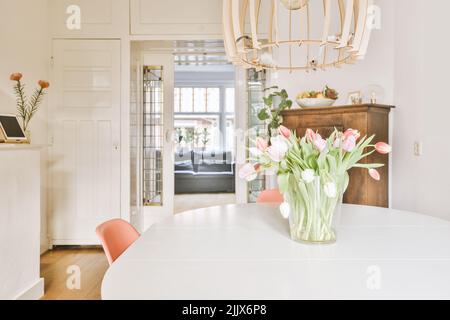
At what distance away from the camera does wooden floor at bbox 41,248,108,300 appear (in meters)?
2.69

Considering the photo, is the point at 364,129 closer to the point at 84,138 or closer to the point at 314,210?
the point at 314,210

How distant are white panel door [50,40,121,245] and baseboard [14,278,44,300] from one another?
1.33 m

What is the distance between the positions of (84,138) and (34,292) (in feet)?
5.89

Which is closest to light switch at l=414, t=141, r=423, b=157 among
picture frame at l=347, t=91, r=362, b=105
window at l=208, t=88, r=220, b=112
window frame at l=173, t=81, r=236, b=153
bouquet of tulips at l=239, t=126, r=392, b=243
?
picture frame at l=347, t=91, r=362, b=105

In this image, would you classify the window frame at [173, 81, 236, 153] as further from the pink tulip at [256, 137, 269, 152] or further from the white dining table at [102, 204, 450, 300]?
the pink tulip at [256, 137, 269, 152]

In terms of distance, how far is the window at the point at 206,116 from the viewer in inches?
394

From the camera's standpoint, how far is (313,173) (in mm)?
1233

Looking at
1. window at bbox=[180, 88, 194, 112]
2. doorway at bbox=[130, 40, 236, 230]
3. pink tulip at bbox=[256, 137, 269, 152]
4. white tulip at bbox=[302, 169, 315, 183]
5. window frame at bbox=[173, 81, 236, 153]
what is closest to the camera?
white tulip at bbox=[302, 169, 315, 183]

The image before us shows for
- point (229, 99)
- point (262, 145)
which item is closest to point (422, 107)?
point (262, 145)

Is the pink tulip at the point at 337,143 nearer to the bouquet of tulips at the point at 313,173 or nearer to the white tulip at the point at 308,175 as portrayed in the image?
the bouquet of tulips at the point at 313,173

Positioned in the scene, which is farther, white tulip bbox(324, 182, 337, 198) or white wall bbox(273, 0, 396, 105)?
white wall bbox(273, 0, 396, 105)

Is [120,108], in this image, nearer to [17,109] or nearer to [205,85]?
[17,109]

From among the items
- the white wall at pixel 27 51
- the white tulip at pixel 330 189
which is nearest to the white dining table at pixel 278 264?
the white tulip at pixel 330 189
